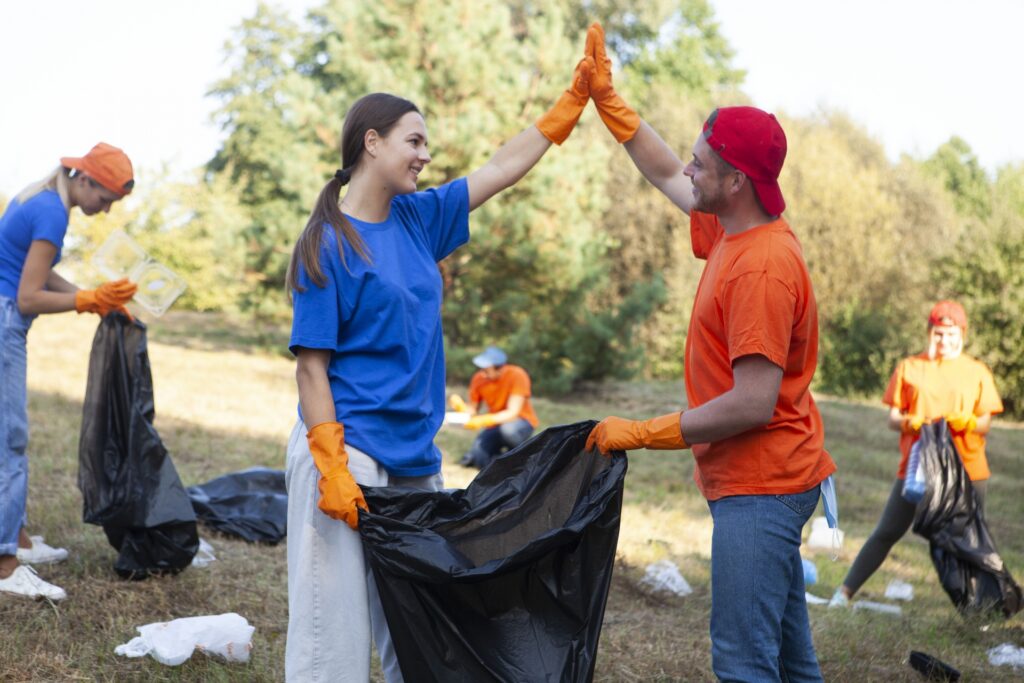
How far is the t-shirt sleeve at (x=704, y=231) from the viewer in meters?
2.69

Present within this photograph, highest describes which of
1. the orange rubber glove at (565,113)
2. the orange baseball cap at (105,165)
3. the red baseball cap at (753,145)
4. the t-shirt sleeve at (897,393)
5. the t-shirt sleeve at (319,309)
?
Answer: the orange rubber glove at (565,113)

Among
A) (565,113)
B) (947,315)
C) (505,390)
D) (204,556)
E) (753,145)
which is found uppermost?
(565,113)

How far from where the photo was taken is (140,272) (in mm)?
4340

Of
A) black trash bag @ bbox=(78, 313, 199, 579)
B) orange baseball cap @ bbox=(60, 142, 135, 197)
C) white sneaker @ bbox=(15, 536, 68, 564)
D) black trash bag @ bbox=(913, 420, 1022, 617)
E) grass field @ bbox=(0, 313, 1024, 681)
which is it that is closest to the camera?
grass field @ bbox=(0, 313, 1024, 681)

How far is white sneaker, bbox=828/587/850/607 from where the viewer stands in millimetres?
4953

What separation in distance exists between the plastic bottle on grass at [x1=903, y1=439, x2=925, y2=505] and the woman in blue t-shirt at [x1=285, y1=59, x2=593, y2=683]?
3.05 meters

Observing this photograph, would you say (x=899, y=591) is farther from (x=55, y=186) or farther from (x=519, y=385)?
(x=55, y=186)

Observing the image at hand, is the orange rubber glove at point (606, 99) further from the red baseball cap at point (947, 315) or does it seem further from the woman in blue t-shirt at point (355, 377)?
the red baseball cap at point (947, 315)

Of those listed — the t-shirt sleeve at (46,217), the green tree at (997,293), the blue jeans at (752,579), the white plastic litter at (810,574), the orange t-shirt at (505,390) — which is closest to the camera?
the blue jeans at (752,579)

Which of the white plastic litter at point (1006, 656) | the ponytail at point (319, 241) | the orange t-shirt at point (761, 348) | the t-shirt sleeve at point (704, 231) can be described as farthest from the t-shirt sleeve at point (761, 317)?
the white plastic litter at point (1006, 656)

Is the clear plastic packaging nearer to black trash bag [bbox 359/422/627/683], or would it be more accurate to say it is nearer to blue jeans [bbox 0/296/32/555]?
blue jeans [bbox 0/296/32/555]

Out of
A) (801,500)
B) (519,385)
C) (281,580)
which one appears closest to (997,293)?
(519,385)

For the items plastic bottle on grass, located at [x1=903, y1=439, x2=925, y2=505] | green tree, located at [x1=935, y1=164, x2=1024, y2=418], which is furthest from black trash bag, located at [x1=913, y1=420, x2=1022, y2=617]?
green tree, located at [x1=935, y1=164, x2=1024, y2=418]

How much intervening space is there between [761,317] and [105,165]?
115 inches
